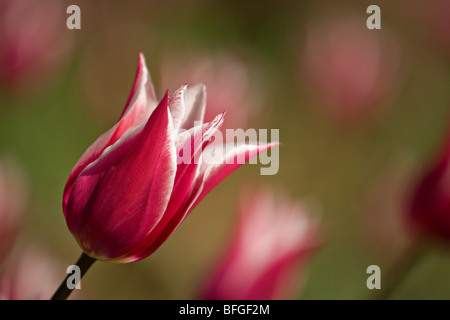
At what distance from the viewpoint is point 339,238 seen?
0.76 meters

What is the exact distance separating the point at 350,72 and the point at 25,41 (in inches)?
13.2

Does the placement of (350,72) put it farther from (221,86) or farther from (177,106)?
(177,106)

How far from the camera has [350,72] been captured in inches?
23.0

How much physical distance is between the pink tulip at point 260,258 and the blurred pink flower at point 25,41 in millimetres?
221

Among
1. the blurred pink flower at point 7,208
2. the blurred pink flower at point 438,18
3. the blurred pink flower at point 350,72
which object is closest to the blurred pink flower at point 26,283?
the blurred pink flower at point 7,208

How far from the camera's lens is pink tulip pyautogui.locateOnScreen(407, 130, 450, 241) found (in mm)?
331

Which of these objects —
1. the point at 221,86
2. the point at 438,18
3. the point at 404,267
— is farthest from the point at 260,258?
the point at 438,18

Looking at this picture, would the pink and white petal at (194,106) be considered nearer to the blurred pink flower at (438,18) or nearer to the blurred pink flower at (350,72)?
the blurred pink flower at (350,72)

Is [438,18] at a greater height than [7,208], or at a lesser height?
greater

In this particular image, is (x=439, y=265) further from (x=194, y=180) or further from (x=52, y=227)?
(x=194, y=180)

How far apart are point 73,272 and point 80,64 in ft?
1.83

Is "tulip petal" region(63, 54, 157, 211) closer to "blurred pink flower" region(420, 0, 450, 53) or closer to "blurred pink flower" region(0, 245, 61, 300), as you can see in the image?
"blurred pink flower" region(0, 245, 61, 300)

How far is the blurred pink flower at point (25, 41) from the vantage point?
1.38ft
